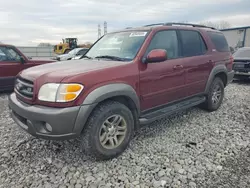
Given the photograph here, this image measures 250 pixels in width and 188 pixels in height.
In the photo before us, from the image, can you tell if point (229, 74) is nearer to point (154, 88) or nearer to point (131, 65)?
point (154, 88)

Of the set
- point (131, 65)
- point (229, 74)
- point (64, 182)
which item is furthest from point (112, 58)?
point (229, 74)

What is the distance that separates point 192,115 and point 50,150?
10.0 ft

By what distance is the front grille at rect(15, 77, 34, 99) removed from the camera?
2.66 metres

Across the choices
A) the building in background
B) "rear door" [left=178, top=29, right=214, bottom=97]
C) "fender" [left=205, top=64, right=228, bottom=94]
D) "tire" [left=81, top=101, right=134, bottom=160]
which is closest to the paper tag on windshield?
"rear door" [left=178, top=29, right=214, bottom=97]

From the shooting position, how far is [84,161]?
9.39 feet

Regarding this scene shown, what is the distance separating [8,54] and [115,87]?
530 cm

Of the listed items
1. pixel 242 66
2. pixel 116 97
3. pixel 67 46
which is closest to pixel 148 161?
pixel 116 97

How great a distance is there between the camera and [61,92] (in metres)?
2.42

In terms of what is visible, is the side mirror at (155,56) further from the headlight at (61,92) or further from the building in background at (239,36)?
the building in background at (239,36)

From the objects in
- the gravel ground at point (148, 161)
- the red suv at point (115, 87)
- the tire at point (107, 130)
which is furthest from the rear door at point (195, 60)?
the tire at point (107, 130)

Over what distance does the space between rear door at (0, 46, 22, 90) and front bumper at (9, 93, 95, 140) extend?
175 inches

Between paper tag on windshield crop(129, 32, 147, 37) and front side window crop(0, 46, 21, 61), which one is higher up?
paper tag on windshield crop(129, 32, 147, 37)

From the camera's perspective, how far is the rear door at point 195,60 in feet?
12.7

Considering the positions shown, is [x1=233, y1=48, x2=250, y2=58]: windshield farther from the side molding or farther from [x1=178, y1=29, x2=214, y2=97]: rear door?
[x1=178, y1=29, x2=214, y2=97]: rear door
